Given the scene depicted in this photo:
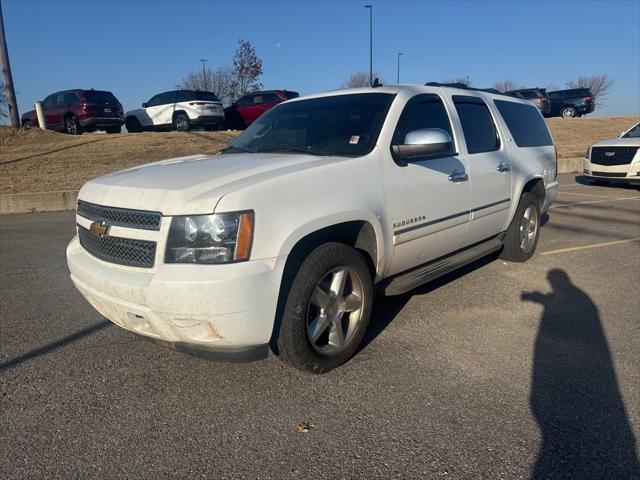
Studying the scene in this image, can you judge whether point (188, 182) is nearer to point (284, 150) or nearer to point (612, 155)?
point (284, 150)

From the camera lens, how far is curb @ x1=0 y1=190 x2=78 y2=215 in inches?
394

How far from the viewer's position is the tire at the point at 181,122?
61.4 ft

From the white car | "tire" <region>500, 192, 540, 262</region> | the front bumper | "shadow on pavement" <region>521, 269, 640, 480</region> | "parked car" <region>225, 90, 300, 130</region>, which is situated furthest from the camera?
"parked car" <region>225, 90, 300, 130</region>

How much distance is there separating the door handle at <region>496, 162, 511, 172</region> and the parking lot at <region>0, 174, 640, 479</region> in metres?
1.20

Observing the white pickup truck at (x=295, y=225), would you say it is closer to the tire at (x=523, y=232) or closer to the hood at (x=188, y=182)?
the hood at (x=188, y=182)

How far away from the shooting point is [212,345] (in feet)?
9.02

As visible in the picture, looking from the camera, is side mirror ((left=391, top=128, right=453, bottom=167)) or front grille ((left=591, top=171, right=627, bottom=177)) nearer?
side mirror ((left=391, top=128, right=453, bottom=167))

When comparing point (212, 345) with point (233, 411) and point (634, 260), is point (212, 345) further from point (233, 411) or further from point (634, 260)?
point (634, 260)

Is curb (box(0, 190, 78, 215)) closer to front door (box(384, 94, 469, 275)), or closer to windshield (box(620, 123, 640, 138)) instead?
front door (box(384, 94, 469, 275))

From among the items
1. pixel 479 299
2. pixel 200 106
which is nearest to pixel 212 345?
pixel 479 299

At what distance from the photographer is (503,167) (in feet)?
16.1

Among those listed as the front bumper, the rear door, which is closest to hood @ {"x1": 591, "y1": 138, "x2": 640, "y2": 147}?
the rear door

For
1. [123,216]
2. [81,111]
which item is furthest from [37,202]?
[81,111]

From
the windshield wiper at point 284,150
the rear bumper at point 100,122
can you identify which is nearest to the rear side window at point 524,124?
the windshield wiper at point 284,150
